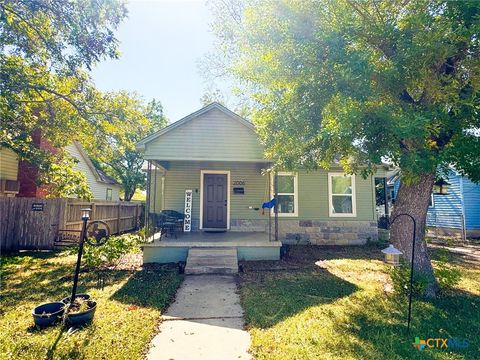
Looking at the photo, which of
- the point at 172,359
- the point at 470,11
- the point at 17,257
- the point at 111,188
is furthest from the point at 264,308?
the point at 111,188

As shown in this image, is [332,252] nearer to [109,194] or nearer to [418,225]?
[418,225]

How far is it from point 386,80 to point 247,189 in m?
6.63

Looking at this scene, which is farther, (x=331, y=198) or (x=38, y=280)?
(x=331, y=198)

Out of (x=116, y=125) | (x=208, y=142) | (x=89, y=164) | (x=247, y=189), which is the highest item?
(x=116, y=125)

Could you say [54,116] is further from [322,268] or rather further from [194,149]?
[322,268]

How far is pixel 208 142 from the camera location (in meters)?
7.84

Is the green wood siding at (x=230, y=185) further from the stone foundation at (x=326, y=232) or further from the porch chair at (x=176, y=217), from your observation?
the stone foundation at (x=326, y=232)

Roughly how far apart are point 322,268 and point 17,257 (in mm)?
9297

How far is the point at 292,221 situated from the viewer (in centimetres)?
1050

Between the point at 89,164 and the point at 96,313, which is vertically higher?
the point at 89,164

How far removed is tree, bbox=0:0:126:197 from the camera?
27.7ft

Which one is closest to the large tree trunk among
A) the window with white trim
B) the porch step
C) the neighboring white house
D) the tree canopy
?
the tree canopy

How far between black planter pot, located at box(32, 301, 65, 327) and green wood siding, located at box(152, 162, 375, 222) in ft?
21.3

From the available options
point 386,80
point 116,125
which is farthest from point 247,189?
point 386,80
